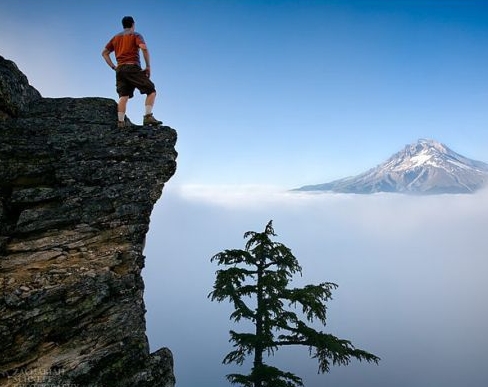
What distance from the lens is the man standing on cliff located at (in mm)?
12375

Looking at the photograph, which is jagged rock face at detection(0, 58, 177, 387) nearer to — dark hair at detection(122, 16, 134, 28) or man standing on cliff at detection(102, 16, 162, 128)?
man standing on cliff at detection(102, 16, 162, 128)

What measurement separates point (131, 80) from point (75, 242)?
659 cm

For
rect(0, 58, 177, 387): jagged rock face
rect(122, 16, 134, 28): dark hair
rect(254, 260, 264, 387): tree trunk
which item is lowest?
rect(254, 260, 264, 387): tree trunk

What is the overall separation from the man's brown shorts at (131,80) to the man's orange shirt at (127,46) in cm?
27

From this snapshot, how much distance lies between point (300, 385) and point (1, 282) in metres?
13.8

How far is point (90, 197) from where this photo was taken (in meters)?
10.8

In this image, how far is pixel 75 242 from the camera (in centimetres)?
970

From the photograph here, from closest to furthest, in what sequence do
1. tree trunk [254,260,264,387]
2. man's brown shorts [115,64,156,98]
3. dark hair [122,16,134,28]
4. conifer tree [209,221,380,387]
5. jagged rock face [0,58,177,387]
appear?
1. jagged rock face [0,58,177,387]
2. dark hair [122,16,134,28]
3. man's brown shorts [115,64,156,98]
4. conifer tree [209,221,380,387]
5. tree trunk [254,260,264,387]

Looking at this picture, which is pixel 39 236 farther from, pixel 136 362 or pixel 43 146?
pixel 136 362

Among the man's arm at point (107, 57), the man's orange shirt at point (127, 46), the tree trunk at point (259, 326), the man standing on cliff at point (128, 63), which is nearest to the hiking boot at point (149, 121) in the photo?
the man standing on cliff at point (128, 63)

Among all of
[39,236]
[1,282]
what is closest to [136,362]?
[1,282]

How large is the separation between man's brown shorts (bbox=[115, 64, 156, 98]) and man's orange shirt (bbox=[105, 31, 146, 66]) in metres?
0.27

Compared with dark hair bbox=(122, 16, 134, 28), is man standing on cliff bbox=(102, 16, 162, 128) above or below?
below

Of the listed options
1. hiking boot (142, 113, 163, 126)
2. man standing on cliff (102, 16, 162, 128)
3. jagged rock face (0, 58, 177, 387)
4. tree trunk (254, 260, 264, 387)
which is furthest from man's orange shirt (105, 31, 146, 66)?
tree trunk (254, 260, 264, 387)
